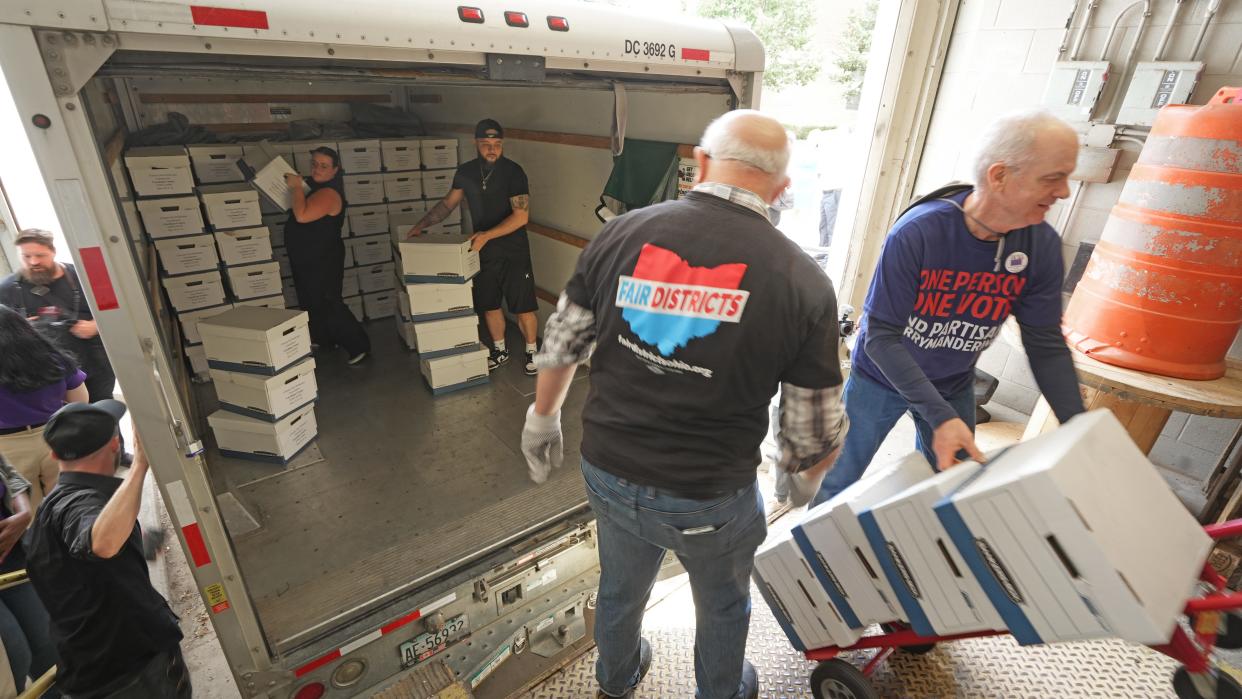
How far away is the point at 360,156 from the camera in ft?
16.1

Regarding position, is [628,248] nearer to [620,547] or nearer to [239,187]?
[620,547]

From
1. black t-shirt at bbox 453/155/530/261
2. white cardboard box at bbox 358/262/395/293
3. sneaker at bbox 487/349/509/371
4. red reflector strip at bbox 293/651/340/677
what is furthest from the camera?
white cardboard box at bbox 358/262/395/293

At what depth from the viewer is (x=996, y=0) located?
12.4ft

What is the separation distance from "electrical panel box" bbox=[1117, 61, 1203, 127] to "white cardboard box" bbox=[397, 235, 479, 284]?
4221 mm

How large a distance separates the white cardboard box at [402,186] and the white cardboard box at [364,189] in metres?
0.05

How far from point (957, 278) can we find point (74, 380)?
471 centimetres

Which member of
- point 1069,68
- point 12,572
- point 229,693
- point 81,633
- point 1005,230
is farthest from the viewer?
point 1069,68

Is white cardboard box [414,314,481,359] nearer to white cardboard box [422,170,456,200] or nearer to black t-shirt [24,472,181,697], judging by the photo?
white cardboard box [422,170,456,200]

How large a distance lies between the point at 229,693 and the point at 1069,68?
5.79 metres

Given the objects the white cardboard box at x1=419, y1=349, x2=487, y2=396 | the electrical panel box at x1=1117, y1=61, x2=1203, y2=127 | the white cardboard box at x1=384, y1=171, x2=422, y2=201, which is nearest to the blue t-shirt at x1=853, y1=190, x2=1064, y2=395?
the electrical panel box at x1=1117, y1=61, x2=1203, y2=127

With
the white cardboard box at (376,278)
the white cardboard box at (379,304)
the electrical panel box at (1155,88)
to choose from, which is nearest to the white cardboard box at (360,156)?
the white cardboard box at (376,278)

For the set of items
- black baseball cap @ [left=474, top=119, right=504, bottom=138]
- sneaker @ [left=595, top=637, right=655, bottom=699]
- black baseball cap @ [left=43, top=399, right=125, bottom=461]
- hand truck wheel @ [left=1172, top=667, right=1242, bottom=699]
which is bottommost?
sneaker @ [left=595, top=637, right=655, bottom=699]

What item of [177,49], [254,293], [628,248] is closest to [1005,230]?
[628,248]

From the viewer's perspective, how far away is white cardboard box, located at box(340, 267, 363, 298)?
207 inches
